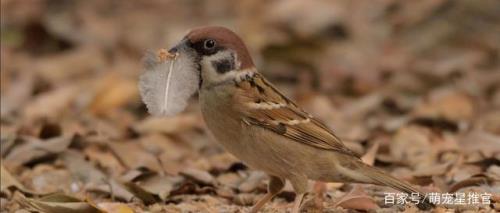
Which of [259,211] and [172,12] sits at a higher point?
[172,12]

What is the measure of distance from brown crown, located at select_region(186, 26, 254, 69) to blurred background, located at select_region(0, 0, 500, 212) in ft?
2.75

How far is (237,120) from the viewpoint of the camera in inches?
200

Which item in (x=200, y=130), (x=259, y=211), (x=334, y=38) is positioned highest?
(x=334, y=38)

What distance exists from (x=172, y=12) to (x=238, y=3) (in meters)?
0.76

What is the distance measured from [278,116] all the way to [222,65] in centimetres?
39

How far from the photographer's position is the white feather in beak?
197 inches

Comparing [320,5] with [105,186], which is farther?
[320,5]

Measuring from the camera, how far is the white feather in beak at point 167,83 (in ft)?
16.4

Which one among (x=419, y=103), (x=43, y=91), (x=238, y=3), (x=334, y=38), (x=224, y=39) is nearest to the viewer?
(x=224, y=39)

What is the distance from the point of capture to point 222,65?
512 centimetres

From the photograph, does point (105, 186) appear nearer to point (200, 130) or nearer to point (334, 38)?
point (200, 130)

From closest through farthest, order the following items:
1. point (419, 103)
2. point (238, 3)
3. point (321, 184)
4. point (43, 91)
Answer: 1. point (321, 184)
2. point (419, 103)
3. point (43, 91)
4. point (238, 3)

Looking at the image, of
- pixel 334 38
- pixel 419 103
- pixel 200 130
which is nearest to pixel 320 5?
pixel 334 38

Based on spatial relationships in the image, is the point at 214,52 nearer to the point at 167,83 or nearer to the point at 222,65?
the point at 222,65
